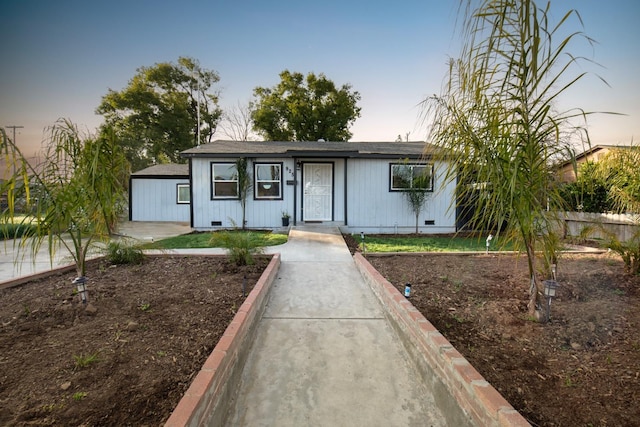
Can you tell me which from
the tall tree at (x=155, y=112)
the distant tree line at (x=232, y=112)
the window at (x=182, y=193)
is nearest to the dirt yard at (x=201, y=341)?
the window at (x=182, y=193)

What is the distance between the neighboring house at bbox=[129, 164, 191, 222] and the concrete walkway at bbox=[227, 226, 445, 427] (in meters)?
11.8

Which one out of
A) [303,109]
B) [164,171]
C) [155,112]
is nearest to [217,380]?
[164,171]

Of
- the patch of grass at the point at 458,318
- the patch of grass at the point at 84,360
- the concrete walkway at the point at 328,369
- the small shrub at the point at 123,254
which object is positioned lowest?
the concrete walkway at the point at 328,369

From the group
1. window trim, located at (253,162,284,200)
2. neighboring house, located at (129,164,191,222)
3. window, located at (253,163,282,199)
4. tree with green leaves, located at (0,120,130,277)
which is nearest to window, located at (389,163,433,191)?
window trim, located at (253,162,284,200)

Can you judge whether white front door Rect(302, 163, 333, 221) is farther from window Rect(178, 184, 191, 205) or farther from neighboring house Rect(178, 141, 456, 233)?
window Rect(178, 184, 191, 205)

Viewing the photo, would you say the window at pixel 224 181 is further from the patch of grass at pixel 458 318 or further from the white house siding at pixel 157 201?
the patch of grass at pixel 458 318

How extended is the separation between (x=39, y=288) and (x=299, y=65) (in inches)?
978

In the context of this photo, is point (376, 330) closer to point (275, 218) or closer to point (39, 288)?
point (39, 288)

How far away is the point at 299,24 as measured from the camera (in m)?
8.23

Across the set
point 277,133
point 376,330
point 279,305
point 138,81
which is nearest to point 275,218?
point 279,305

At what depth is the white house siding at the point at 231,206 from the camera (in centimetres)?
1036

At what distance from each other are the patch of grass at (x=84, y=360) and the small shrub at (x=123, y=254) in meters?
3.11

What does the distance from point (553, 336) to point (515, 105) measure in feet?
6.59

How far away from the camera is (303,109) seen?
2517 cm
